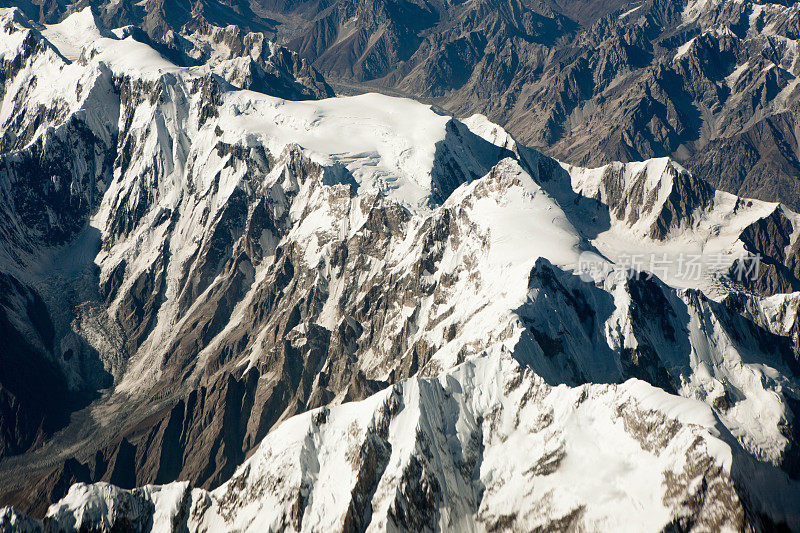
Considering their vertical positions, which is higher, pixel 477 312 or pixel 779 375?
pixel 477 312

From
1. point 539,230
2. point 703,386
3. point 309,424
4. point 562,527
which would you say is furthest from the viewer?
point 539,230

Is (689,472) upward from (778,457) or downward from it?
upward

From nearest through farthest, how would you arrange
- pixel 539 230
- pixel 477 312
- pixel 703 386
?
pixel 703 386 < pixel 477 312 < pixel 539 230

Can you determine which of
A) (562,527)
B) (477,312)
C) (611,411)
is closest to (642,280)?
(477,312)

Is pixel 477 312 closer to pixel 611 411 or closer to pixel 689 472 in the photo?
pixel 611 411

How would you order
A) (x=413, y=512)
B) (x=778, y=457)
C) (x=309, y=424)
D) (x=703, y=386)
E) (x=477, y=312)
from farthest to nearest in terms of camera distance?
(x=477, y=312), (x=703, y=386), (x=778, y=457), (x=309, y=424), (x=413, y=512)

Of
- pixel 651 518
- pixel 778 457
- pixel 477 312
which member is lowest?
pixel 778 457

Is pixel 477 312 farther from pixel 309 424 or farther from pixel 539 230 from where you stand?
pixel 309 424

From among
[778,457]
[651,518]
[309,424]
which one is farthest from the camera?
[778,457]

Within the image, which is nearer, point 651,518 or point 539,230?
point 651,518

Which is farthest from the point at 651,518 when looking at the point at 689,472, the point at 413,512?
the point at 413,512
